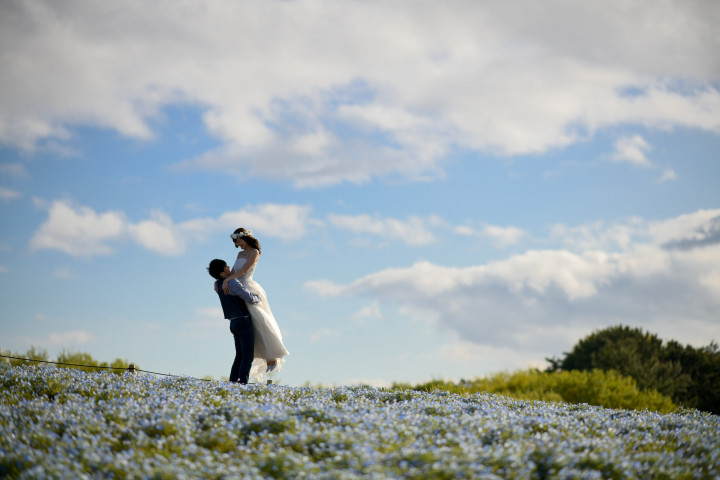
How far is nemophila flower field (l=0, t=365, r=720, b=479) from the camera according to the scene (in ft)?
18.9

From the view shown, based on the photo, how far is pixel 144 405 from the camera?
25.5 feet

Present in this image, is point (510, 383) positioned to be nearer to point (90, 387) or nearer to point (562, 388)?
point (562, 388)

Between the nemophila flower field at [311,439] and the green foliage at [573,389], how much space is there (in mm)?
12719

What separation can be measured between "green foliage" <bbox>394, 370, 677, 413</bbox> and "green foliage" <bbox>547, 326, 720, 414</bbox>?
1.96 m

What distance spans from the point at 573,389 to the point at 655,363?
6615 mm

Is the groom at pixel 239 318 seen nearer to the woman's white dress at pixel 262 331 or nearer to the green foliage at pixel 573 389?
the woman's white dress at pixel 262 331

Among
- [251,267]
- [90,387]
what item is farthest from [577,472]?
[251,267]

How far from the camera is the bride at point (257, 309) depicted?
1230 cm

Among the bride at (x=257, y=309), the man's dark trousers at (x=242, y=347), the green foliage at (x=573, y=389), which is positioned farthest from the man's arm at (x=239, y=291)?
the green foliage at (x=573, y=389)

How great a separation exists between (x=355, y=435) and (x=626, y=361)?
23.0m

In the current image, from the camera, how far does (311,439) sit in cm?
636

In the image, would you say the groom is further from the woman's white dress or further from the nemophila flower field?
the nemophila flower field

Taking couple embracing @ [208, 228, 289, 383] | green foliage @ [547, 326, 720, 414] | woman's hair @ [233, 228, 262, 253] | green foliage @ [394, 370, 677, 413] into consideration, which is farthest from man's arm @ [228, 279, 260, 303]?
green foliage @ [547, 326, 720, 414]

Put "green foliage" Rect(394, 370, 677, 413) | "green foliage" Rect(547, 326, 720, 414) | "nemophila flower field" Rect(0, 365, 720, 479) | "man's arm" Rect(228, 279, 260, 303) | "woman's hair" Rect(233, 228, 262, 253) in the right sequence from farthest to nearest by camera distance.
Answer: "green foliage" Rect(547, 326, 720, 414) < "green foliage" Rect(394, 370, 677, 413) < "woman's hair" Rect(233, 228, 262, 253) < "man's arm" Rect(228, 279, 260, 303) < "nemophila flower field" Rect(0, 365, 720, 479)
